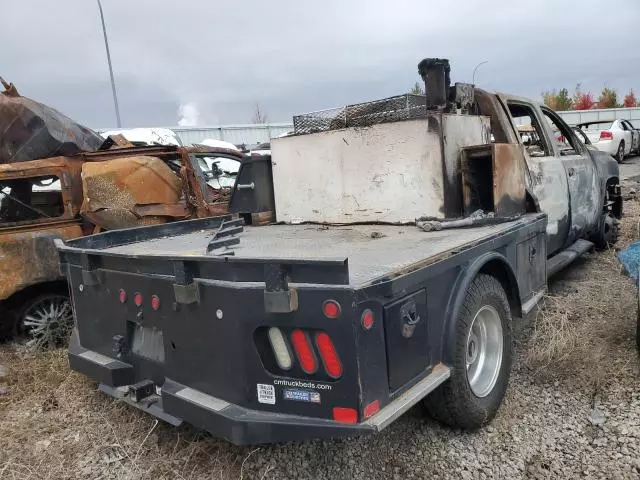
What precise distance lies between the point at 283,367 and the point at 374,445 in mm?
982

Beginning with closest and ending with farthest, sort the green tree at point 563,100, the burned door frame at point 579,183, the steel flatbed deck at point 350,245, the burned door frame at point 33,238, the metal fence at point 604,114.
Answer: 1. the steel flatbed deck at point 350,245
2. the burned door frame at point 33,238
3. the burned door frame at point 579,183
4. the metal fence at point 604,114
5. the green tree at point 563,100

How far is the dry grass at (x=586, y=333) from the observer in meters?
3.64

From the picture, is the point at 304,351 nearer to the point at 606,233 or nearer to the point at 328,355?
the point at 328,355

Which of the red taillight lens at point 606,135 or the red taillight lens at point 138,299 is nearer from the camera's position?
the red taillight lens at point 138,299

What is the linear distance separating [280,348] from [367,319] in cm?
41

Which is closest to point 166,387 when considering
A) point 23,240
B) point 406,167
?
point 406,167

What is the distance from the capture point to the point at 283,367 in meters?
2.31

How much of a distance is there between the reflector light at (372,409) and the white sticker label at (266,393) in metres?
0.40

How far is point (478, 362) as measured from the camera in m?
3.19

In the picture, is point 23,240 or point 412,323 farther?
point 23,240

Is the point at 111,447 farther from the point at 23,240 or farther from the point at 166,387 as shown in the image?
the point at 23,240

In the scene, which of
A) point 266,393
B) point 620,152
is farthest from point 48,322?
point 620,152

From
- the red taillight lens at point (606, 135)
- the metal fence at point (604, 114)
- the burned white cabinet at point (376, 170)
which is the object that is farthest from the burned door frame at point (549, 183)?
the metal fence at point (604, 114)

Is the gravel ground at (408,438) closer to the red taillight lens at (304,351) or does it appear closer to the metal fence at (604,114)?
the red taillight lens at (304,351)
